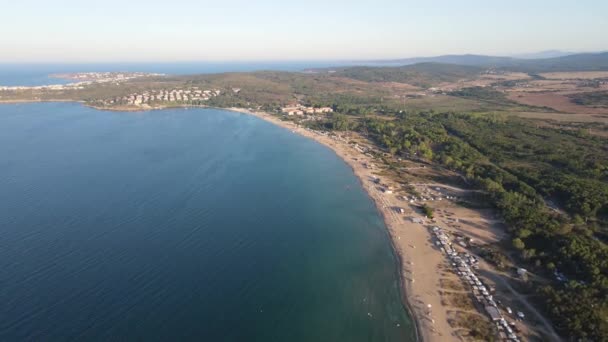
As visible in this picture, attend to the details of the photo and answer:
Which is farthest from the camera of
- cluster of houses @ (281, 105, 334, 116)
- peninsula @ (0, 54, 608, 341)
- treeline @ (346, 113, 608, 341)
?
cluster of houses @ (281, 105, 334, 116)

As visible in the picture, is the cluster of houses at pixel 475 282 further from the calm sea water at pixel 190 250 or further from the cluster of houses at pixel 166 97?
the cluster of houses at pixel 166 97

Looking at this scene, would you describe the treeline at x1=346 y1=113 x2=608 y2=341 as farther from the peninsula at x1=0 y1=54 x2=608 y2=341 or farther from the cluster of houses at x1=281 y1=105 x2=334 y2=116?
the cluster of houses at x1=281 y1=105 x2=334 y2=116

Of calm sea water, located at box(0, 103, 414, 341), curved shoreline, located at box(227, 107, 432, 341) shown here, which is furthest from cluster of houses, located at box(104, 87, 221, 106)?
curved shoreline, located at box(227, 107, 432, 341)

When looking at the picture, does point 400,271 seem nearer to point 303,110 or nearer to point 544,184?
point 544,184

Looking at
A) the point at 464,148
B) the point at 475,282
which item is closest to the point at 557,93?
the point at 464,148

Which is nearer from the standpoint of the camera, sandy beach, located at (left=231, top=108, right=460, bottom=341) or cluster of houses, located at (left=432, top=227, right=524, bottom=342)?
cluster of houses, located at (left=432, top=227, right=524, bottom=342)

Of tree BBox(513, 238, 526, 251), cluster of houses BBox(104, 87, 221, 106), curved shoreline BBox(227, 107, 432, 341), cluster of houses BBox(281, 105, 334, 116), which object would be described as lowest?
curved shoreline BBox(227, 107, 432, 341)
